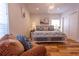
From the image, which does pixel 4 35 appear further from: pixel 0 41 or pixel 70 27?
pixel 70 27

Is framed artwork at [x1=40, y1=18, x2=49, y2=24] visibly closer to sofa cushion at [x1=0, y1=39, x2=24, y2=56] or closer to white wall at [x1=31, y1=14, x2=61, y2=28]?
white wall at [x1=31, y1=14, x2=61, y2=28]

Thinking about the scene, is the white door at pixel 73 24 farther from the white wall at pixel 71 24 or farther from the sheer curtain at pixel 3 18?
the sheer curtain at pixel 3 18

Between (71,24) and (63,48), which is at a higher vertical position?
(71,24)

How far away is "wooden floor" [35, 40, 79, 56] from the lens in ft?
2.50

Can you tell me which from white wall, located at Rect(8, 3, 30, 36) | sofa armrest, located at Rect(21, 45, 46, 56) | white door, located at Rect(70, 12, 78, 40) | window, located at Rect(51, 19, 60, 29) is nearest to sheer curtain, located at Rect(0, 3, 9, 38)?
white wall, located at Rect(8, 3, 30, 36)

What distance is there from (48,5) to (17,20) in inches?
10.6

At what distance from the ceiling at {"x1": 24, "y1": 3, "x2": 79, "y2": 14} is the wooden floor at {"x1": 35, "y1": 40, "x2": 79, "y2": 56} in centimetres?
27

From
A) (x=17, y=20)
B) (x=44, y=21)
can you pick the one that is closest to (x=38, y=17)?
(x=44, y=21)

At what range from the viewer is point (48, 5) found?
0.73m

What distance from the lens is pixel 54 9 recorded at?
0.78 m

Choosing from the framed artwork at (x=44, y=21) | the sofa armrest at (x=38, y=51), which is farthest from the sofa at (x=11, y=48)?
the framed artwork at (x=44, y=21)

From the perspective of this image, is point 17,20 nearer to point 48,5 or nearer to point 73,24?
point 48,5

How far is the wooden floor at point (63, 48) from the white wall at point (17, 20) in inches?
8.9

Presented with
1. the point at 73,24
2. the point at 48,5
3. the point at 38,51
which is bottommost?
the point at 38,51
